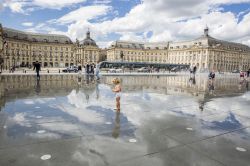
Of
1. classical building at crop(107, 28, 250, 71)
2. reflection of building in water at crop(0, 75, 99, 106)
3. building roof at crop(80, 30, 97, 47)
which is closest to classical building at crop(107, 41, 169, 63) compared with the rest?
classical building at crop(107, 28, 250, 71)

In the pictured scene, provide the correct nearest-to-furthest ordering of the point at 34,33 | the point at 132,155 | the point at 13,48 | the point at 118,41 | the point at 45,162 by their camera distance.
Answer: the point at 45,162, the point at 132,155, the point at 13,48, the point at 34,33, the point at 118,41

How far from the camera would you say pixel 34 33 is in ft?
380

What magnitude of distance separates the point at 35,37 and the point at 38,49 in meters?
6.07

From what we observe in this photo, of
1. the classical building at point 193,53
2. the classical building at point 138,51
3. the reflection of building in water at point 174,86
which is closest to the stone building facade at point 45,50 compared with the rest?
the classical building at point 138,51

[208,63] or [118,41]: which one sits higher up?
[118,41]

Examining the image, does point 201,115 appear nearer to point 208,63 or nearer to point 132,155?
point 132,155

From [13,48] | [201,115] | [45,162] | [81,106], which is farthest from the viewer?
[13,48]

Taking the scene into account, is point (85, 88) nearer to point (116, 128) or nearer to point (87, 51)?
point (116, 128)

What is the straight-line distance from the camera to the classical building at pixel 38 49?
4018 inches

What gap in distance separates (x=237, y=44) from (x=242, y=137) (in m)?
156

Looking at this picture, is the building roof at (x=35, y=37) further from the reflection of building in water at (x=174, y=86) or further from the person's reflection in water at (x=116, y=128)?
the person's reflection in water at (x=116, y=128)

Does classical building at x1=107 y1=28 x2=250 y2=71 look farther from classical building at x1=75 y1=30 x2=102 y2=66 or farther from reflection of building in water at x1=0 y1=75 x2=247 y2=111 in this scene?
reflection of building in water at x1=0 y1=75 x2=247 y2=111

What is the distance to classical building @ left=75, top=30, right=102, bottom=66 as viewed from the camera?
447 ft

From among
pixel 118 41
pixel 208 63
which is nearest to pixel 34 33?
pixel 118 41
